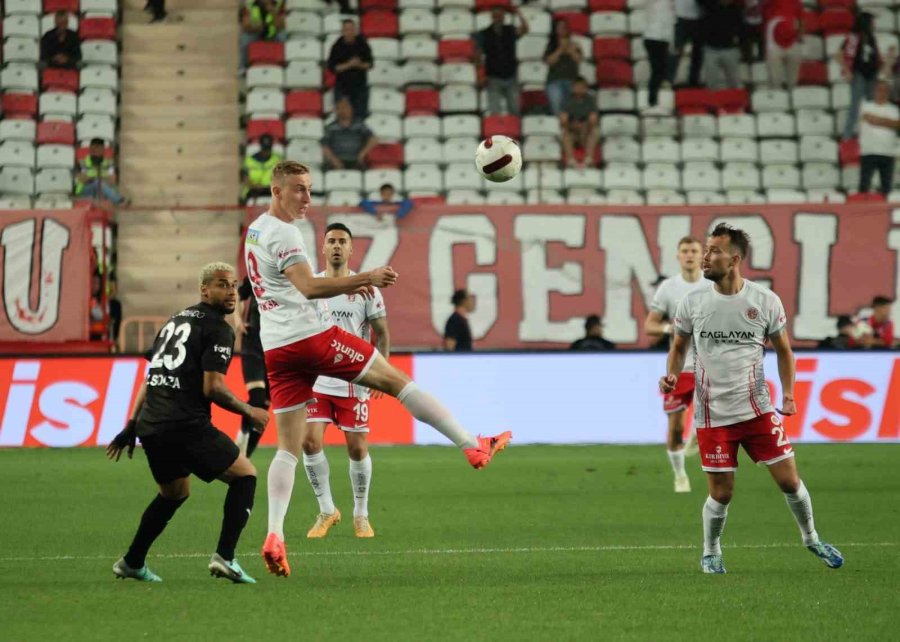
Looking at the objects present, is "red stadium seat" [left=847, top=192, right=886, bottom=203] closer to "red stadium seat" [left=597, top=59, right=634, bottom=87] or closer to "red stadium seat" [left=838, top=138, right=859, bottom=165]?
"red stadium seat" [left=838, top=138, right=859, bottom=165]

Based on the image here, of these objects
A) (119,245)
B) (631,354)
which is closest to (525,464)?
(631,354)

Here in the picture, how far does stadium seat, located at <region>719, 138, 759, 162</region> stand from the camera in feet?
82.3

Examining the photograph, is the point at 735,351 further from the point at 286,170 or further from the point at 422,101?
the point at 422,101

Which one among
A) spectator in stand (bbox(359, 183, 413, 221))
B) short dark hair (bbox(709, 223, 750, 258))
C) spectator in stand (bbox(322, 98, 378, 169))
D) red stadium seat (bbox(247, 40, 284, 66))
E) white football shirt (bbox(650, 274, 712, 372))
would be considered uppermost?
red stadium seat (bbox(247, 40, 284, 66))

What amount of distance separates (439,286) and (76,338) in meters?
5.00

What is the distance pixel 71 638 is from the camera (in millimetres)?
6672

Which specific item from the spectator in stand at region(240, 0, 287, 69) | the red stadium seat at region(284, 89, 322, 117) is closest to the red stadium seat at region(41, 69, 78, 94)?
the spectator in stand at region(240, 0, 287, 69)

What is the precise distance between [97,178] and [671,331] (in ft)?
39.3

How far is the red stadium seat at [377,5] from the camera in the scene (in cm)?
2686

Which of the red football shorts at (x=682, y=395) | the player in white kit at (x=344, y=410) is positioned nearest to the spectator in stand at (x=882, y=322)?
the red football shorts at (x=682, y=395)

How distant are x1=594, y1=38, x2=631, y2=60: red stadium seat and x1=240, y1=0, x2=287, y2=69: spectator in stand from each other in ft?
17.1

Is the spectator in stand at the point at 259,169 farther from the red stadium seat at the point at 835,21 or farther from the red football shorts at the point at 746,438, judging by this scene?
the red football shorts at the point at 746,438

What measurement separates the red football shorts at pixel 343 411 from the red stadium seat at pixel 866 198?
13.1 meters

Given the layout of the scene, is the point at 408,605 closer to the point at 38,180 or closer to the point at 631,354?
the point at 631,354
